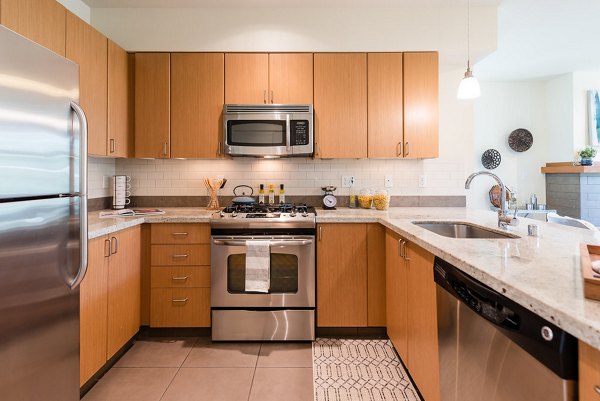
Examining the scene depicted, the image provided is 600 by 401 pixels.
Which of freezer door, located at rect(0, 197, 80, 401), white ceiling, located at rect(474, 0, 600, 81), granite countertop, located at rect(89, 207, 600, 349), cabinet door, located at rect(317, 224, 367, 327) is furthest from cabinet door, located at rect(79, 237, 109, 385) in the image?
white ceiling, located at rect(474, 0, 600, 81)

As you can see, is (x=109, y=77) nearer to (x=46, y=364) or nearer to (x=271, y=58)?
(x=271, y=58)

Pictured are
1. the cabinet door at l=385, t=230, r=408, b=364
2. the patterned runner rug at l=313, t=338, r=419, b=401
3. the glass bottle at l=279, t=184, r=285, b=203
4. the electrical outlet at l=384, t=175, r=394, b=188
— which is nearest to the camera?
the patterned runner rug at l=313, t=338, r=419, b=401

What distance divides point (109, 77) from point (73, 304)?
184 centimetres

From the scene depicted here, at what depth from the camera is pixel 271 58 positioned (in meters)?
2.94

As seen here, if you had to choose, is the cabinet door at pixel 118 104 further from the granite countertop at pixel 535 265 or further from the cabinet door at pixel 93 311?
the cabinet door at pixel 93 311

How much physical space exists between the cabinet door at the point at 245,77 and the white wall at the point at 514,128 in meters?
3.92

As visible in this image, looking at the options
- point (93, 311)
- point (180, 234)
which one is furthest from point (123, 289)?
point (180, 234)

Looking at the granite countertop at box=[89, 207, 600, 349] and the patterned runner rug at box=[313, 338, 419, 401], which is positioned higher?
the granite countertop at box=[89, 207, 600, 349]

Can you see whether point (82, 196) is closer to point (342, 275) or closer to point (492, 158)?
point (342, 275)

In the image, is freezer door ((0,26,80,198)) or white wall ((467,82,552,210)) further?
white wall ((467,82,552,210))

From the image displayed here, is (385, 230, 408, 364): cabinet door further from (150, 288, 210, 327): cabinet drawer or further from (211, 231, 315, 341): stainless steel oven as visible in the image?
(150, 288, 210, 327): cabinet drawer

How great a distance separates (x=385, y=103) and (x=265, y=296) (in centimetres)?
183

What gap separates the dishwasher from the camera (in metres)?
0.79

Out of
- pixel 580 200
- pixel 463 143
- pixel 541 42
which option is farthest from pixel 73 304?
pixel 580 200
